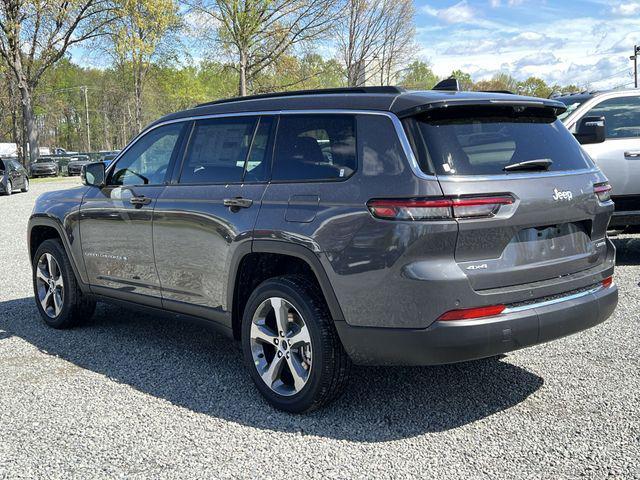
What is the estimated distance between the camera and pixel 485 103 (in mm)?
3705

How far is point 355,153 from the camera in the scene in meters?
3.73

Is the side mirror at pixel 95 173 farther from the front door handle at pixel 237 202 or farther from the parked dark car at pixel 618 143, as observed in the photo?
the parked dark car at pixel 618 143

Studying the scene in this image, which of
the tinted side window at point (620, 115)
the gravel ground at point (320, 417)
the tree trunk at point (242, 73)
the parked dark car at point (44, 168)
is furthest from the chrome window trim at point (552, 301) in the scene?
the parked dark car at point (44, 168)

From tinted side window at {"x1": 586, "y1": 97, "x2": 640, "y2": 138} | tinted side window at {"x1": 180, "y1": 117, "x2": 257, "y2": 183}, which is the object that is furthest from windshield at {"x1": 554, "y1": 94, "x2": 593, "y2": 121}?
tinted side window at {"x1": 180, "y1": 117, "x2": 257, "y2": 183}

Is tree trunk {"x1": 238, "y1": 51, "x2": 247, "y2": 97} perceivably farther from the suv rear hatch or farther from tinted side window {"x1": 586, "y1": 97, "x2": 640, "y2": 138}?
the suv rear hatch

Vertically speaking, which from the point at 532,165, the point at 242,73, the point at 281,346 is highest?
the point at 242,73

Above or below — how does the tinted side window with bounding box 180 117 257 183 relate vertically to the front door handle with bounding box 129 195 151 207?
above

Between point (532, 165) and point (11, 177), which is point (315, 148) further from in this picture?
point (11, 177)

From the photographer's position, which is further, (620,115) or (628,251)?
(628,251)

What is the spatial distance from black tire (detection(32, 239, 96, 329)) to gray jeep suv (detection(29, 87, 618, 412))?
1459 millimetres

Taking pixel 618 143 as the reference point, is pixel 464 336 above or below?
below

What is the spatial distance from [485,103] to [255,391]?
229cm

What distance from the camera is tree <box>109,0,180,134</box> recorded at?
116 feet

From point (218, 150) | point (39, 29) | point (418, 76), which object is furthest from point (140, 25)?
point (218, 150)
